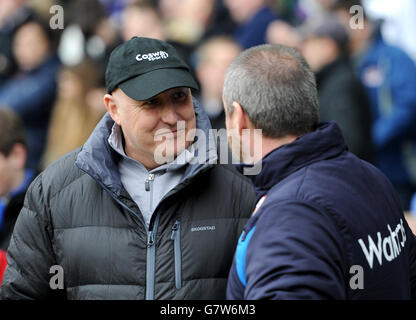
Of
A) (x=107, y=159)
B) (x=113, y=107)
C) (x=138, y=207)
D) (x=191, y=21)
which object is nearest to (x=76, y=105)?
(x=191, y=21)

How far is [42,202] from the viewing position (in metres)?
2.26

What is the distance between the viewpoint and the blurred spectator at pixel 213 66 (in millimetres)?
4988

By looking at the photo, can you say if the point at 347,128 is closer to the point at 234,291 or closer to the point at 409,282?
the point at 409,282

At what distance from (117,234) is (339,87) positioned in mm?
2867

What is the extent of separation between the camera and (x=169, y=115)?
225 centimetres

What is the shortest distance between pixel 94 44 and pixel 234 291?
4.02 meters

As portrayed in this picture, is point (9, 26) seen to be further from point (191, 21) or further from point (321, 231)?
point (321, 231)

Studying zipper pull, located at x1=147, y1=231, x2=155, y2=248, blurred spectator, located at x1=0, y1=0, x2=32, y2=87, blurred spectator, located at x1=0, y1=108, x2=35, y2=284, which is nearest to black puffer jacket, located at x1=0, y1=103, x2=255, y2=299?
zipper pull, located at x1=147, y1=231, x2=155, y2=248

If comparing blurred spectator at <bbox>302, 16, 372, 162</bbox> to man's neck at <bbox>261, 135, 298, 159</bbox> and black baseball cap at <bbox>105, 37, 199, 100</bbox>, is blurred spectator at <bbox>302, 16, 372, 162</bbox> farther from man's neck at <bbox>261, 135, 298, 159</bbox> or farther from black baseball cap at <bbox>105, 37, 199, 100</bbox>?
man's neck at <bbox>261, 135, 298, 159</bbox>

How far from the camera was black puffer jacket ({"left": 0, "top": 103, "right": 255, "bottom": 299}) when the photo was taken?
83.7 inches

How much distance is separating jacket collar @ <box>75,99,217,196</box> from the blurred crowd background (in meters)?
2.32

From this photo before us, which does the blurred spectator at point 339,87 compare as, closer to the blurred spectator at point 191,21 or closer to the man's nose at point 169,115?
the blurred spectator at point 191,21

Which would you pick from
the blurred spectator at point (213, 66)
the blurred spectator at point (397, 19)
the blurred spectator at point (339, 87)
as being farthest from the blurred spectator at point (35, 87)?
the blurred spectator at point (397, 19)

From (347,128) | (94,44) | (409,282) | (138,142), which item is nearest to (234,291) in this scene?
(409,282)
